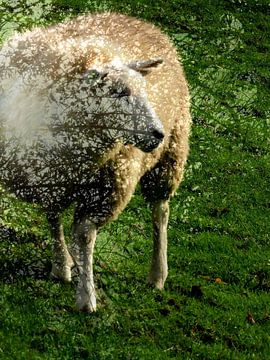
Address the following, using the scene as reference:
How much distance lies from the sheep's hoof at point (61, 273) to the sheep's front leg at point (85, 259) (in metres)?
0.41

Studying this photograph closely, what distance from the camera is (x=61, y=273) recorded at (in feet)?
18.7

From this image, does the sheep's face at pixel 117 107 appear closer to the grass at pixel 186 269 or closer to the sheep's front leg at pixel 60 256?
the sheep's front leg at pixel 60 256

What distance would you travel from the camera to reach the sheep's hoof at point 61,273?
569 centimetres

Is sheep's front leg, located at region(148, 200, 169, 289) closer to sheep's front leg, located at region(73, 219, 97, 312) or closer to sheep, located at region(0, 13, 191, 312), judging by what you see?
sheep, located at region(0, 13, 191, 312)

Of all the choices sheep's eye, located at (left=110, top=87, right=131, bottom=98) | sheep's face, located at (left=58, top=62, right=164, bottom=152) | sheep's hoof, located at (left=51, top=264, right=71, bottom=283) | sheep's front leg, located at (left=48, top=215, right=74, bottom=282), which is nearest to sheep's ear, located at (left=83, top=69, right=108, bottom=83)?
sheep's face, located at (left=58, top=62, right=164, bottom=152)

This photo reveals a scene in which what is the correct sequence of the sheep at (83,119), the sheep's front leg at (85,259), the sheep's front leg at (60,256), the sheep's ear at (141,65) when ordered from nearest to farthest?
1. the sheep at (83,119)
2. the sheep's ear at (141,65)
3. the sheep's front leg at (85,259)
4. the sheep's front leg at (60,256)

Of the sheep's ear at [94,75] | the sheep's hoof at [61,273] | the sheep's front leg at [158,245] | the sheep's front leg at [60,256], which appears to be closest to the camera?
the sheep's ear at [94,75]

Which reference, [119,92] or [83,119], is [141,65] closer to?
[119,92]

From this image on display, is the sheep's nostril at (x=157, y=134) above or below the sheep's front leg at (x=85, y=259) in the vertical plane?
above

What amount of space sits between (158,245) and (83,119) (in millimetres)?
1899

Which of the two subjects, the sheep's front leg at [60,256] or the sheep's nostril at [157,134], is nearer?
the sheep's nostril at [157,134]

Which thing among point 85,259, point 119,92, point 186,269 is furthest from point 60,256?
point 119,92

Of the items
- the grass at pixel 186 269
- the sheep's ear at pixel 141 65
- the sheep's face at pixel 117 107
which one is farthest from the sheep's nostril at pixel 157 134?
the grass at pixel 186 269

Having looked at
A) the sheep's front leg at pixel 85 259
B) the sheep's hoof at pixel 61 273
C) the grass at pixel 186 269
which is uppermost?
the sheep's front leg at pixel 85 259
